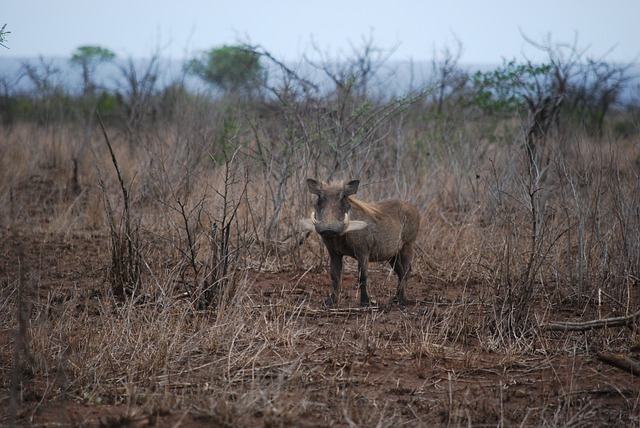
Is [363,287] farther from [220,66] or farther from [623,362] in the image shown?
[220,66]

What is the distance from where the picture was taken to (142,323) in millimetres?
4363

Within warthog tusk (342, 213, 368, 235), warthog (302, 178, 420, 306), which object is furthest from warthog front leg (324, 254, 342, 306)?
warthog tusk (342, 213, 368, 235)

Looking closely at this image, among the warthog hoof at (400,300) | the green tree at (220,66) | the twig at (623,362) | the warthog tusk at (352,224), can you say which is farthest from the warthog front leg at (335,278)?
the green tree at (220,66)

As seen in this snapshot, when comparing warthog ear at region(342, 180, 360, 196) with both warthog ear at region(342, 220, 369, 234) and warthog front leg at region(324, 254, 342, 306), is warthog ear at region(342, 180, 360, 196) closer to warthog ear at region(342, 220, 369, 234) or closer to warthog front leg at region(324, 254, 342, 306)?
warthog ear at region(342, 220, 369, 234)

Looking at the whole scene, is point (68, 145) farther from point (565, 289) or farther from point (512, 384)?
point (512, 384)

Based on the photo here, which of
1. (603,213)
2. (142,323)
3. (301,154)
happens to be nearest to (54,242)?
(301,154)

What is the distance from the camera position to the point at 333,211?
555 centimetres

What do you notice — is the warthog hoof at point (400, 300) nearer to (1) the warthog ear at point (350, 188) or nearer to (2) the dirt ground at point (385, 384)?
(2) the dirt ground at point (385, 384)

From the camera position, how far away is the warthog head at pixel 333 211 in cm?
546

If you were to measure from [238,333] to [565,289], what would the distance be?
2725mm

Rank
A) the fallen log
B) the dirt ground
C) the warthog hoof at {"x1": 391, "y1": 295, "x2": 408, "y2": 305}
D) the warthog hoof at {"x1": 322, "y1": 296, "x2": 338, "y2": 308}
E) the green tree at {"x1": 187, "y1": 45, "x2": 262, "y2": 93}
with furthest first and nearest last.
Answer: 1. the green tree at {"x1": 187, "y1": 45, "x2": 262, "y2": 93}
2. the warthog hoof at {"x1": 391, "y1": 295, "x2": 408, "y2": 305}
3. the warthog hoof at {"x1": 322, "y1": 296, "x2": 338, "y2": 308}
4. the fallen log
5. the dirt ground

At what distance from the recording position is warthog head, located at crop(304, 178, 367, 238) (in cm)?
546

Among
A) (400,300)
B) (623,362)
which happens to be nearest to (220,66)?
(400,300)

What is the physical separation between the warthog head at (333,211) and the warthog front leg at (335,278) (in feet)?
1.03
